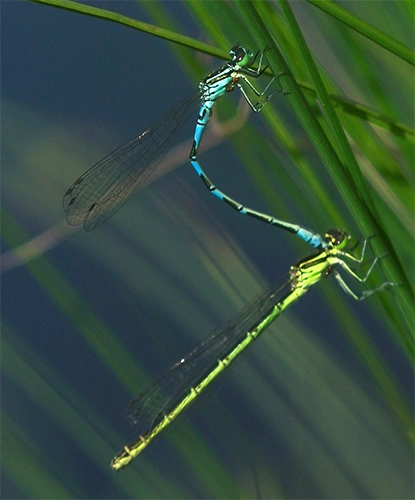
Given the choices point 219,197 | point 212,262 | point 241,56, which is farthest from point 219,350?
point 241,56

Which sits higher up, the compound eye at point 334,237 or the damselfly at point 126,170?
the damselfly at point 126,170

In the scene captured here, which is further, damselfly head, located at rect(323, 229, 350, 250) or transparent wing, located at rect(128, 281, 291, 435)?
transparent wing, located at rect(128, 281, 291, 435)

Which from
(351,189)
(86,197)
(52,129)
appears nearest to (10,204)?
(52,129)

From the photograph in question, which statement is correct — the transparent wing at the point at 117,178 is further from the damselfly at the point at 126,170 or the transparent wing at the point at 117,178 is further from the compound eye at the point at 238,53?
the compound eye at the point at 238,53

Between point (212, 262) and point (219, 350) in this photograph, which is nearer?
point (219, 350)

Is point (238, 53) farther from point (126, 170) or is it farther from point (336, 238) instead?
point (336, 238)

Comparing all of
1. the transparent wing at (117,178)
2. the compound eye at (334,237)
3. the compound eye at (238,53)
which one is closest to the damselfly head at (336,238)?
the compound eye at (334,237)

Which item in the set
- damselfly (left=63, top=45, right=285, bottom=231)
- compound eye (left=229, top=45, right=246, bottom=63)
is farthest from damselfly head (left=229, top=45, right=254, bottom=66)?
damselfly (left=63, top=45, right=285, bottom=231)

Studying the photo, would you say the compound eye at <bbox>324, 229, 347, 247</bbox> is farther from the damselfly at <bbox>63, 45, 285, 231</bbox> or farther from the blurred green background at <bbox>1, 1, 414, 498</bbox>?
the damselfly at <bbox>63, 45, 285, 231</bbox>
